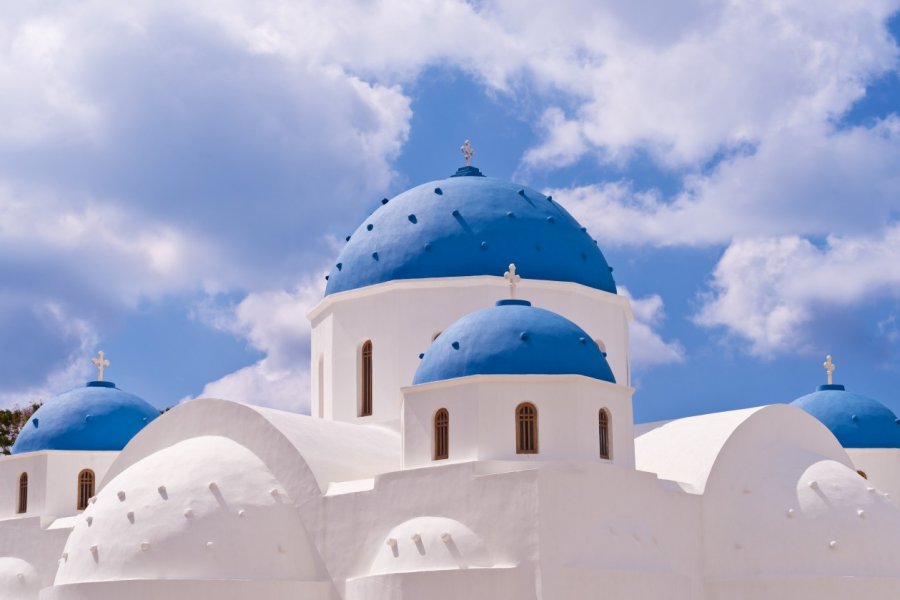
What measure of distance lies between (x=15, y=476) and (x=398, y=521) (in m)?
11.4

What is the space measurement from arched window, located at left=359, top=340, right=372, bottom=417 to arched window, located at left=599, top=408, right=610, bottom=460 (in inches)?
243

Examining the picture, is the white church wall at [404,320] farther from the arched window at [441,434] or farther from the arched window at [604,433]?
the arched window at [604,433]

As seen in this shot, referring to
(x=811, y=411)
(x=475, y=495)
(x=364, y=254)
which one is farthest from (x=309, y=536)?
(x=811, y=411)

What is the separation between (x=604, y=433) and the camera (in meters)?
22.5

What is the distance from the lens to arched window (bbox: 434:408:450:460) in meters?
22.2

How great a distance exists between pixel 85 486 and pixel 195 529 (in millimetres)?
7639

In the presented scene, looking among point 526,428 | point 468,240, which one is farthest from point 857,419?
point 526,428

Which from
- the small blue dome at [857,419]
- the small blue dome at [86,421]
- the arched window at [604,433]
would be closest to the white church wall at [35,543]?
the small blue dome at [86,421]

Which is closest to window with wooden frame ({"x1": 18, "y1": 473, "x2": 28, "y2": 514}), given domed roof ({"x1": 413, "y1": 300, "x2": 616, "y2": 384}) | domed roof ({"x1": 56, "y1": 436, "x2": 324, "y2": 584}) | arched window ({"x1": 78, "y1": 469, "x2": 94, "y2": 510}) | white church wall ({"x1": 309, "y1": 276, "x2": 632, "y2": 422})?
arched window ({"x1": 78, "y1": 469, "x2": 94, "y2": 510})

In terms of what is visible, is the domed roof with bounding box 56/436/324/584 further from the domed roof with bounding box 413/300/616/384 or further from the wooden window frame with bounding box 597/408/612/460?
the wooden window frame with bounding box 597/408/612/460

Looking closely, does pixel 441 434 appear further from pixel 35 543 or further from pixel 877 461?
pixel 877 461

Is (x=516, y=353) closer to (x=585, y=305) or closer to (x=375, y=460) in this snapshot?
(x=375, y=460)

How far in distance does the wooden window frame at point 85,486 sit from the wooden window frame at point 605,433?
11.9m

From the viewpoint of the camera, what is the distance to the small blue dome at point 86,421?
2923 cm
